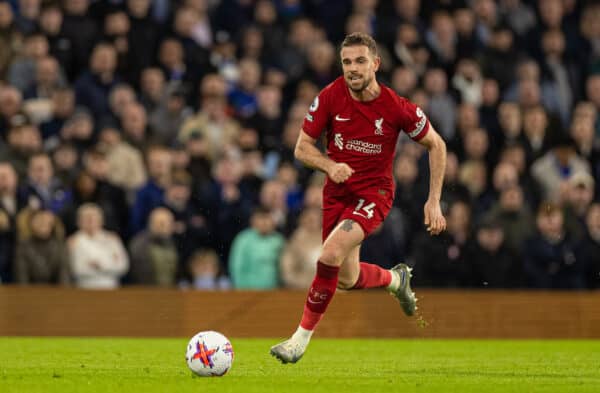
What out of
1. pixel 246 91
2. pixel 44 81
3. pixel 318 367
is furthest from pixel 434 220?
pixel 246 91

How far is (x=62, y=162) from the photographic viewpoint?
15.9 metres

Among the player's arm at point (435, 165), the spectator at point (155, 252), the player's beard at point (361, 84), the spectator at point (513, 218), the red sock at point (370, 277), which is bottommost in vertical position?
the spectator at point (155, 252)

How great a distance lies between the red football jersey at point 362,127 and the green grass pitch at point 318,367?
163cm

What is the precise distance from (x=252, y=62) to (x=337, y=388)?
9638mm

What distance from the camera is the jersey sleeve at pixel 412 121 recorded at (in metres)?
10.8

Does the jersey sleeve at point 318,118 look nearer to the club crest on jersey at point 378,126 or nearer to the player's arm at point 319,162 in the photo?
the player's arm at point 319,162

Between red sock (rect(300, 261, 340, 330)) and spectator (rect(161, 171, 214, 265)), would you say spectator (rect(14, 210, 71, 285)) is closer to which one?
spectator (rect(161, 171, 214, 265))

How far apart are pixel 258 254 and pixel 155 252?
1.22 metres

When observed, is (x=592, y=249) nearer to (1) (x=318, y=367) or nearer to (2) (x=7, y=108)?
(1) (x=318, y=367)

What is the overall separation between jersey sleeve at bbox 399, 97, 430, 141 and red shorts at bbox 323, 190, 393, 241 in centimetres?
55

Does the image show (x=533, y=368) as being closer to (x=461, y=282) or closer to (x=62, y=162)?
(x=461, y=282)

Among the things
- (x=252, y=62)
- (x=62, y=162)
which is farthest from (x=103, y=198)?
(x=252, y=62)

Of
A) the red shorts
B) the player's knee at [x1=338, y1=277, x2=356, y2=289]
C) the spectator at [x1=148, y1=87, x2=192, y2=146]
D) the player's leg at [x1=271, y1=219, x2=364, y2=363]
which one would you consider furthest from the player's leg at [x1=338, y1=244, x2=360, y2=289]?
the spectator at [x1=148, y1=87, x2=192, y2=146]

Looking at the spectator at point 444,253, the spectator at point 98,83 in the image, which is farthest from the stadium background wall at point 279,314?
the spectator at point 98,83
